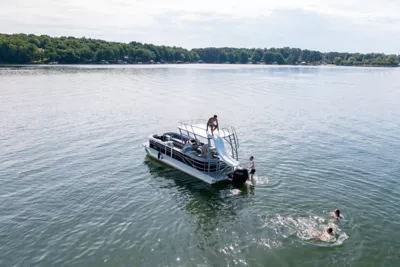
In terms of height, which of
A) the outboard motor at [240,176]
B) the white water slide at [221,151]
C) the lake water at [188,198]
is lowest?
the lake water at [188,198]

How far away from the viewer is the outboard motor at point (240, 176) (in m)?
26.0

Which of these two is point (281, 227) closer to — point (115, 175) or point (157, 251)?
point (157, 251)

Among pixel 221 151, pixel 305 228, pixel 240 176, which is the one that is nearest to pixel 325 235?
pixel 305 228

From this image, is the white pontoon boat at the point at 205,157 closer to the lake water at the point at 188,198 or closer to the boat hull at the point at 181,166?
the boat hull at the point at 181,166

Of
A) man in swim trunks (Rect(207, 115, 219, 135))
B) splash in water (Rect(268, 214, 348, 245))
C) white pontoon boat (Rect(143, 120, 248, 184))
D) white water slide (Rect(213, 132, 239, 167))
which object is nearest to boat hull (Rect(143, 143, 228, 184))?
white pontoon boat (Rect(143, 120, 248, 184))

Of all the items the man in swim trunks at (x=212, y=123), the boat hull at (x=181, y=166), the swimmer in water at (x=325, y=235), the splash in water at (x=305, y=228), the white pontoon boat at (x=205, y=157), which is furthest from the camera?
the man in swim trunks at (x=212, y=123)

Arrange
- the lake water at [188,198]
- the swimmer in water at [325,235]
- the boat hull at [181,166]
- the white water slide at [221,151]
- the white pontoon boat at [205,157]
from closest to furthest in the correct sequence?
1. the lake water at [188,198]
2. the swimmer in water at [325,235]
3. the white water slide at [221,151]
4. the white pontoon boat at [205,157]
5. the boat hull at [181,166]

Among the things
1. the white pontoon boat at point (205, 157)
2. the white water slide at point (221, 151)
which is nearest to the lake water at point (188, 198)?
the white pontoon boat at point (205, 157)

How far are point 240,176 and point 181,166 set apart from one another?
251 inches

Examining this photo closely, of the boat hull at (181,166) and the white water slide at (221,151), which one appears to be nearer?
the white water slide at (221,151)

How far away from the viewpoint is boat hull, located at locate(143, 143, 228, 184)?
2716 centimetres

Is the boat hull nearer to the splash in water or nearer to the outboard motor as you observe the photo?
the outboard motor

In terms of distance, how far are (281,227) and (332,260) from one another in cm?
366

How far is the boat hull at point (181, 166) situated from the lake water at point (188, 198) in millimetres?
516
